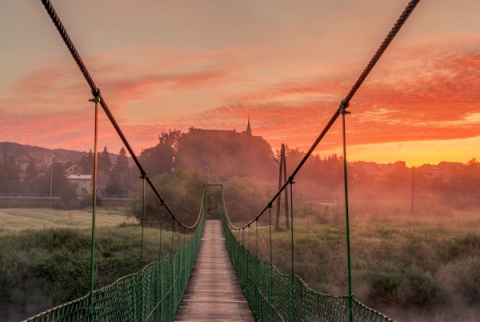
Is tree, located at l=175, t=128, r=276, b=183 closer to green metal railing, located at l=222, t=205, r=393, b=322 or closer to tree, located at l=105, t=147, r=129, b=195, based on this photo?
tree, located at l=105, t=147, r=129, b=195

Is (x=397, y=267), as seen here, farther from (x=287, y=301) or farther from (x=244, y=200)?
(x=244, y=200)

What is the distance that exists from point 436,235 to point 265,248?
13.1m

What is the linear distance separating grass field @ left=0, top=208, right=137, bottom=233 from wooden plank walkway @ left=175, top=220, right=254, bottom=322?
86.0 feet

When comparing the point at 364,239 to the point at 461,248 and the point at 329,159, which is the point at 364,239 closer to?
the point at 461,248

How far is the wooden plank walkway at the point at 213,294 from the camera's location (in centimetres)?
1070

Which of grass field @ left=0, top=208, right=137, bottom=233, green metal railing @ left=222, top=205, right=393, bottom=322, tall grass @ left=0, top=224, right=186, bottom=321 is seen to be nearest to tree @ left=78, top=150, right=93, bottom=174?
grass field @ left=0, top=208, right=137, bottom=233

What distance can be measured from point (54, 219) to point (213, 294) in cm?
5028

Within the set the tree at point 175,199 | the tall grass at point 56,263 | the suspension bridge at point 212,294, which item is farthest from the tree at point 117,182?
the suspension bridge at point 212,294

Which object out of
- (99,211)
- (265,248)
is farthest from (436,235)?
(99,211)

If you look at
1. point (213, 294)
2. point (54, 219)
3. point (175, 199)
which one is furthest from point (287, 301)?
point (54, 219)

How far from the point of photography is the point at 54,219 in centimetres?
5934

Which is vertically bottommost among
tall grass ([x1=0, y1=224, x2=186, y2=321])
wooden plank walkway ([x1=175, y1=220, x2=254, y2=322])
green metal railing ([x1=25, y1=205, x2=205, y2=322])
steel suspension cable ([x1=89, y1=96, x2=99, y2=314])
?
tall grass ([x1=0, y1=224, x2=186, y2=321])

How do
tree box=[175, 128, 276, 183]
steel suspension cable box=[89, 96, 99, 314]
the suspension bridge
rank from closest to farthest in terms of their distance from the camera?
the suspension bridge, steel suspension cable box=[89, 96, 99, 314], tree box=[175, 128, 276, 183]

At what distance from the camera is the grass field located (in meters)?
48.1
